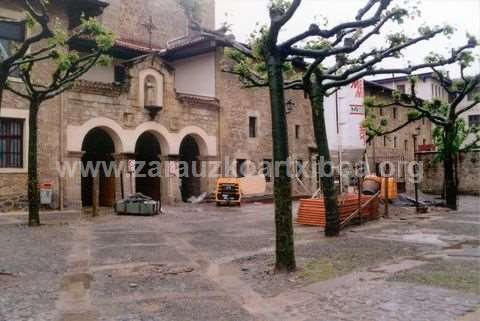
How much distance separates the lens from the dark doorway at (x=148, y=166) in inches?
893

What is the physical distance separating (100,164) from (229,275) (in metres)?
15.6

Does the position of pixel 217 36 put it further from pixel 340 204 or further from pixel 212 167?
pixel 212 167

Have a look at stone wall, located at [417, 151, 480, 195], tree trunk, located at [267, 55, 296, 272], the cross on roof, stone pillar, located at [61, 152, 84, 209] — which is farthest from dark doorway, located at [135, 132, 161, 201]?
stone wall, located at [417, 151, 480, 195]

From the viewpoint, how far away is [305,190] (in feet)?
91.4

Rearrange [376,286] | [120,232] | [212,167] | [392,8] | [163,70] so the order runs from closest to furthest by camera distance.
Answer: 1. [376,286]
2. [392,8]
3. [120,232]
4. [163,70]
5. [212,167]

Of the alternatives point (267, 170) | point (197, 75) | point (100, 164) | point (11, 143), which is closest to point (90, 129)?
point (11, 143)

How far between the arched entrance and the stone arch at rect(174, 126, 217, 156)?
142 inches

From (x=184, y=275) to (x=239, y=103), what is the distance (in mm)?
18243

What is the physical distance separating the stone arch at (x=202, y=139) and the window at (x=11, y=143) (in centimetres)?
745

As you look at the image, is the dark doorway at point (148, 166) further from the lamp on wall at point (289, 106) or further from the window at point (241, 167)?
the lamp on wall at point (289, 106)

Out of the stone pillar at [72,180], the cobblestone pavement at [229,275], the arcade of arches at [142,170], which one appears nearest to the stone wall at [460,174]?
the arcade of arches at [142,170]

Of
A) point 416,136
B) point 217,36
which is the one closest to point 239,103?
point 217,36

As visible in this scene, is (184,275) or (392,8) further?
(392,8)

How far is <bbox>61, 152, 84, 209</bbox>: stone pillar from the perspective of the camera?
1827 cm
